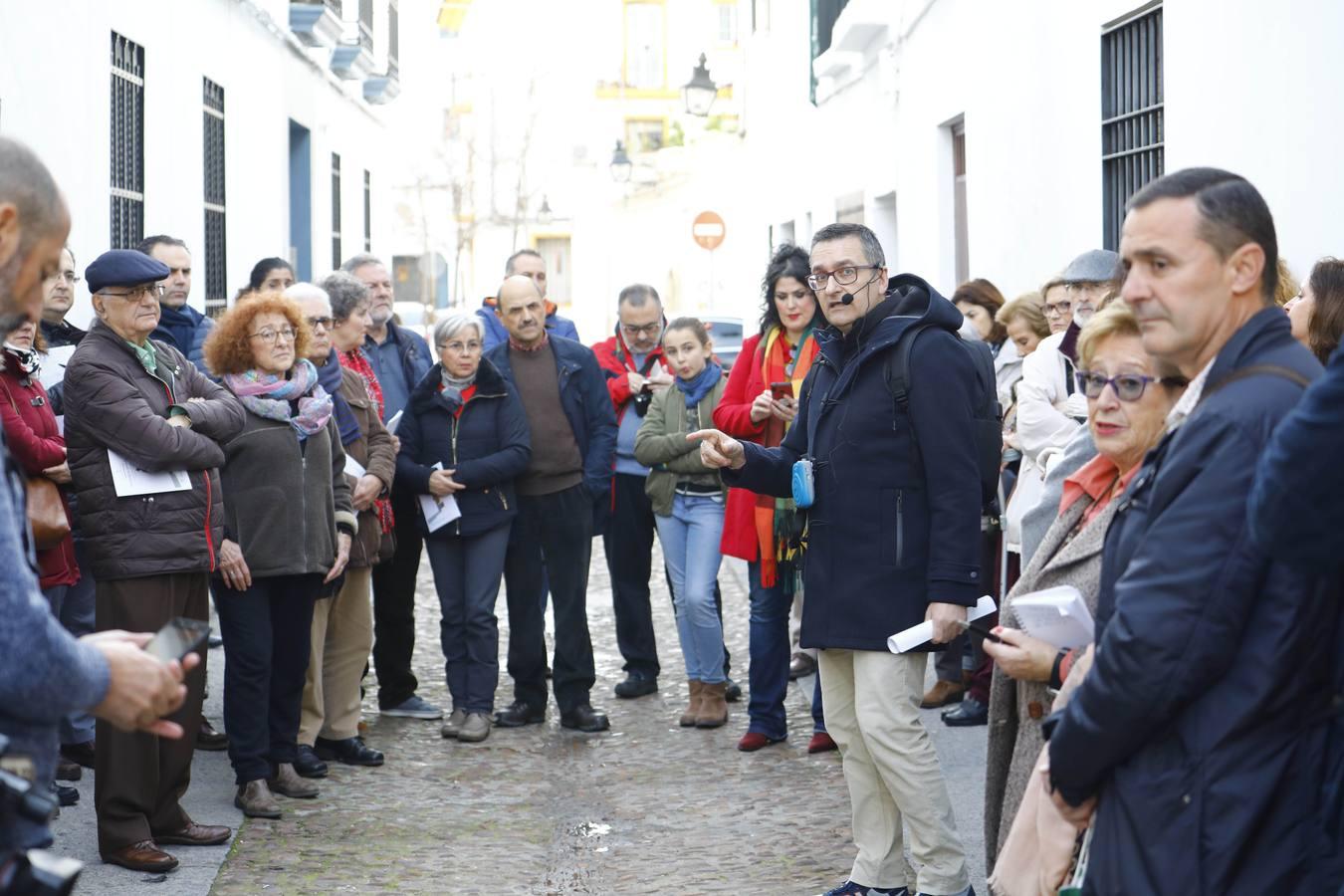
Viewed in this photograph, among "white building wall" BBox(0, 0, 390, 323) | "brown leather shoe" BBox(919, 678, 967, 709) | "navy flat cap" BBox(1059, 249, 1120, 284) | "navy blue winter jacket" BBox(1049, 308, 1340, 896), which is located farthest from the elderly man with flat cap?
"navy blue winter jacket" BBox(1049, 308, 1340, 896)

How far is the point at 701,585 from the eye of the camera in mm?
8195

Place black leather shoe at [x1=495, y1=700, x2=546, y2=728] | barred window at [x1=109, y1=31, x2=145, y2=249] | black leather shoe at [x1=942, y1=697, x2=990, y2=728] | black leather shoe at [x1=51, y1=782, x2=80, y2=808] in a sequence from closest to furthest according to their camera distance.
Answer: black leather shoe at [x1=51, y1=782, x2=80, y2=808] < black leather shoe at [x1=942, y1=697, x2=990, y2=728] < black leather shoe at [x1=495, y1=700, x2=546, y2=728] < barred window at [x1=109, y1=31, x2=145, y2=249]

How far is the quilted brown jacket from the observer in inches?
227

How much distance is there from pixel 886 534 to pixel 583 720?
3.33 meters

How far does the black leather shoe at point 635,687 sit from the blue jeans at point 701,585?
2.14ft

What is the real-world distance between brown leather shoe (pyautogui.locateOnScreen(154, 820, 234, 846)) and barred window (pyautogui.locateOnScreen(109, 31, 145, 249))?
4578 mm

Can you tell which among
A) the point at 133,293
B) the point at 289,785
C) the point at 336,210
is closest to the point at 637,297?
the point at 289,785

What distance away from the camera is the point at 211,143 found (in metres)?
12.7

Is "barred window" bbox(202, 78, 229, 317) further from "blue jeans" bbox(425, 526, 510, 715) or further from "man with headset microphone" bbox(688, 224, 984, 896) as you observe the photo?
"man with headset microphone" bbox(688, 224, 984, 896)

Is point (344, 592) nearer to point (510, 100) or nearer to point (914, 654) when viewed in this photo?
point (914, 654)

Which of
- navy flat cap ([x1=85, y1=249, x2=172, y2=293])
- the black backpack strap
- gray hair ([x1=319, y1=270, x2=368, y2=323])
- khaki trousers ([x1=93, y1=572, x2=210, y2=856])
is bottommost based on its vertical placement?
khaki trousers ([x1=93, y1=572, x2=210, y2=856])

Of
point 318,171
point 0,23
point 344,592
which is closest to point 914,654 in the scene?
point 344,592

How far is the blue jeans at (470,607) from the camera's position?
26.3ft

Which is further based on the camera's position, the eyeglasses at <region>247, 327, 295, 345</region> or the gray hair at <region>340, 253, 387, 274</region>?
the gray hair at <region>340, 253, 387, 274</region>
